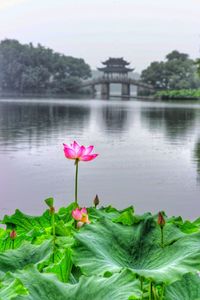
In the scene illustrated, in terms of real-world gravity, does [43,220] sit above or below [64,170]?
above

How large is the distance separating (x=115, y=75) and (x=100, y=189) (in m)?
62.1

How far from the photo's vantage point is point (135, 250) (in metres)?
1.42

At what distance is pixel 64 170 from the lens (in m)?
6.94

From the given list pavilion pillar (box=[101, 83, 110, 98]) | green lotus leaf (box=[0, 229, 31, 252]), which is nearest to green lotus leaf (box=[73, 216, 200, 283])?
green lotus leaf (box=[0, 229, 31, 252])

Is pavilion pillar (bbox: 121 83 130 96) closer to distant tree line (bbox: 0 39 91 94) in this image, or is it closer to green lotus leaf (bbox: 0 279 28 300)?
distant tree line (bbox: 0 39 91 94)

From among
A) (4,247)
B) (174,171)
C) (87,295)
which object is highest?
(87,295)

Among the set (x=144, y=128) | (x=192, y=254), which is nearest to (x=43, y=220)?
(x=192, y=254)

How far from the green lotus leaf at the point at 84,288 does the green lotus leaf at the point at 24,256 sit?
0.29 meters

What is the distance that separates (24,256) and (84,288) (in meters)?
0.41

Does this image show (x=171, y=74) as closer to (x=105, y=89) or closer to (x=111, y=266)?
(x=105, y=89)

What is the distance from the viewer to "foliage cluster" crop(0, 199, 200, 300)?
1.11m

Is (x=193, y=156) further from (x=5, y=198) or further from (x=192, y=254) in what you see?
(x=192, y=254)

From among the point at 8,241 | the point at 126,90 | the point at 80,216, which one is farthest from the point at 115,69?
the point at 80,216

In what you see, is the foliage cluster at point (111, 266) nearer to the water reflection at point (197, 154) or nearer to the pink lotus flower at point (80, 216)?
the pink lotus flower at point (80, 216)
